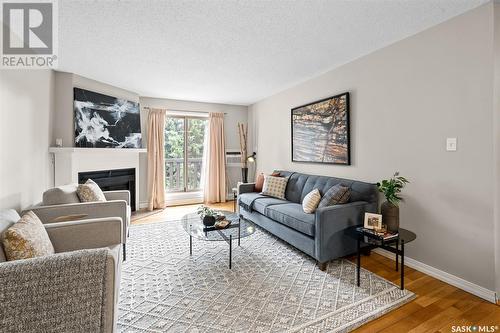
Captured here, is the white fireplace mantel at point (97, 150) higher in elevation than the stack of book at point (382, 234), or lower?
higher

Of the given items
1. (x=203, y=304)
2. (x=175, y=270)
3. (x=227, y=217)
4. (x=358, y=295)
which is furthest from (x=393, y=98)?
(x=175, y=270)

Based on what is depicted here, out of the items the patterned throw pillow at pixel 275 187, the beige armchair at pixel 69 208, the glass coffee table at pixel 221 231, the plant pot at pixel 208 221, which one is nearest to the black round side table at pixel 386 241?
the glass coffee table at pixel 221 231

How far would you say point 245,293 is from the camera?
2.02 meters

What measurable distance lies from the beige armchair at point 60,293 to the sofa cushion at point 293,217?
1.83m

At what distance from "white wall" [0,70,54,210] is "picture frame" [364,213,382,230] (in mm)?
3468

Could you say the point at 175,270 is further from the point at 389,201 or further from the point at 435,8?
the point at 435,8

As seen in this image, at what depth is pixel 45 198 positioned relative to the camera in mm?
2514

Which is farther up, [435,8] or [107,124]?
[435,8]

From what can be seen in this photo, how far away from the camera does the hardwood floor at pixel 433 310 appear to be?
164cm

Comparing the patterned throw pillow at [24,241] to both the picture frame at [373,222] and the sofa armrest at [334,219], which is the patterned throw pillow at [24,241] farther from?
the picture frame at [373,222]

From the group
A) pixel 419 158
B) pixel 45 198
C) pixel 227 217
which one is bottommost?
pixel 227 217

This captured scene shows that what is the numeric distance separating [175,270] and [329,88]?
123 inches

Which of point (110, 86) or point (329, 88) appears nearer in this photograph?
point (329, 88)
